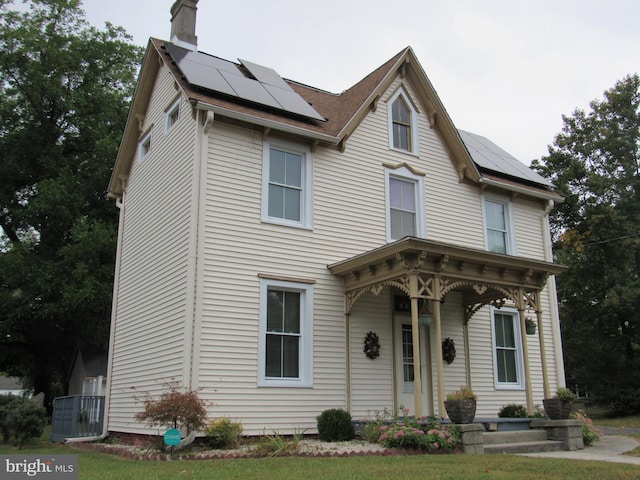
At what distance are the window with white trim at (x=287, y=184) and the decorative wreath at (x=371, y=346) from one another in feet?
9.08

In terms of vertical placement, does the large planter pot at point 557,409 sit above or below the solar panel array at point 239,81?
below

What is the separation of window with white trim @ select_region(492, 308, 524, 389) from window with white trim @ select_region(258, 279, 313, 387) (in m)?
5.52

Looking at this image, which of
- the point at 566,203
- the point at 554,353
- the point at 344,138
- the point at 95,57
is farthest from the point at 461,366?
the point at 95,57

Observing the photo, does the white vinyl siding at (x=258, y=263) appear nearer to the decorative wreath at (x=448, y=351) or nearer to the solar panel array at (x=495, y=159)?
the decorative wreath at (x=448, y=351)

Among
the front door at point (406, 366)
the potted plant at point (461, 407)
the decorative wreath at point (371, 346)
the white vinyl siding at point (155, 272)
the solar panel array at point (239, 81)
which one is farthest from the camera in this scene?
the front door at point (406, 366)

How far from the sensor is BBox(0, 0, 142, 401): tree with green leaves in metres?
25.0

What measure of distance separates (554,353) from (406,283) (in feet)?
23.3

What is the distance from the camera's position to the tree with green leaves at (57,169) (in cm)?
2497

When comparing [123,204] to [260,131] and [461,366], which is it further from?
[461,366]

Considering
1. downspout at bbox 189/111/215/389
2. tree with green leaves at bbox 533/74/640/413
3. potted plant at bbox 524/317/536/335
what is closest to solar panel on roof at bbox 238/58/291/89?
downspout at bbox 189/111/215/389

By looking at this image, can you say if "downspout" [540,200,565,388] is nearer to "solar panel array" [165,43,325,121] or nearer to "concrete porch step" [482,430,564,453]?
"concrete porch step" [482,430,564,453]

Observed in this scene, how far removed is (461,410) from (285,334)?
12.3 feet

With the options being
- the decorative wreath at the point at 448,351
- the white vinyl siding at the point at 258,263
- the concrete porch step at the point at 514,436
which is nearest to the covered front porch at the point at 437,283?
the white vinyl siding at the point at 258,263

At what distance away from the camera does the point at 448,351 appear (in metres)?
14.5
